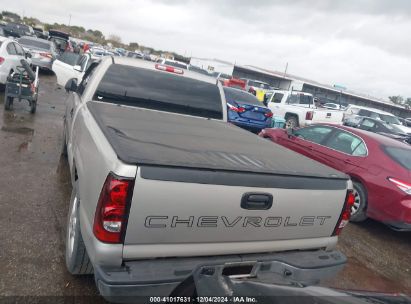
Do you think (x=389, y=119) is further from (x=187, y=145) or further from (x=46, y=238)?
(x=46, y=238)

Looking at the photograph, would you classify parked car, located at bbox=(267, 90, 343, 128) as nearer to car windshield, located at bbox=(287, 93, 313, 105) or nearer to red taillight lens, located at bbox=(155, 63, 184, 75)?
→ car windshield, located at bbox=(287, 93, 313, 105)

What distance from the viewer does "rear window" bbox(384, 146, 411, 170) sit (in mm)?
5691

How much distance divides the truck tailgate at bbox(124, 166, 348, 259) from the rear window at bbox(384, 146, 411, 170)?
3.38m

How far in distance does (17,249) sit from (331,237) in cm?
293

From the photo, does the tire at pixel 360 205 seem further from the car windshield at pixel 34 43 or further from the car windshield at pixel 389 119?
the car windshield at pixel 34 43

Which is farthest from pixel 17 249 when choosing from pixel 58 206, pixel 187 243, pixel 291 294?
pixel 291 294

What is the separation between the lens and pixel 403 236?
19.9 feet

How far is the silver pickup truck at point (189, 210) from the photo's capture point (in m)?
2.24

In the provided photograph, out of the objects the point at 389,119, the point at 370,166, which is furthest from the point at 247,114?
the point at 389,119

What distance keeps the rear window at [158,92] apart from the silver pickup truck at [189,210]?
90cm

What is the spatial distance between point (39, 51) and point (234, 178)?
18.3m

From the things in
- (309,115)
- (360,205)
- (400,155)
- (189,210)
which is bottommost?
(360,205)

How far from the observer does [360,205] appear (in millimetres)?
5816

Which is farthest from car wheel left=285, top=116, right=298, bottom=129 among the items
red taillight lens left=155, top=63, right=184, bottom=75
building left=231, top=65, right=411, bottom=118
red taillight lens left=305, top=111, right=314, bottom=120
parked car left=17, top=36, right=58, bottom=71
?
building left=231, top=65, right=411, bottom=118
